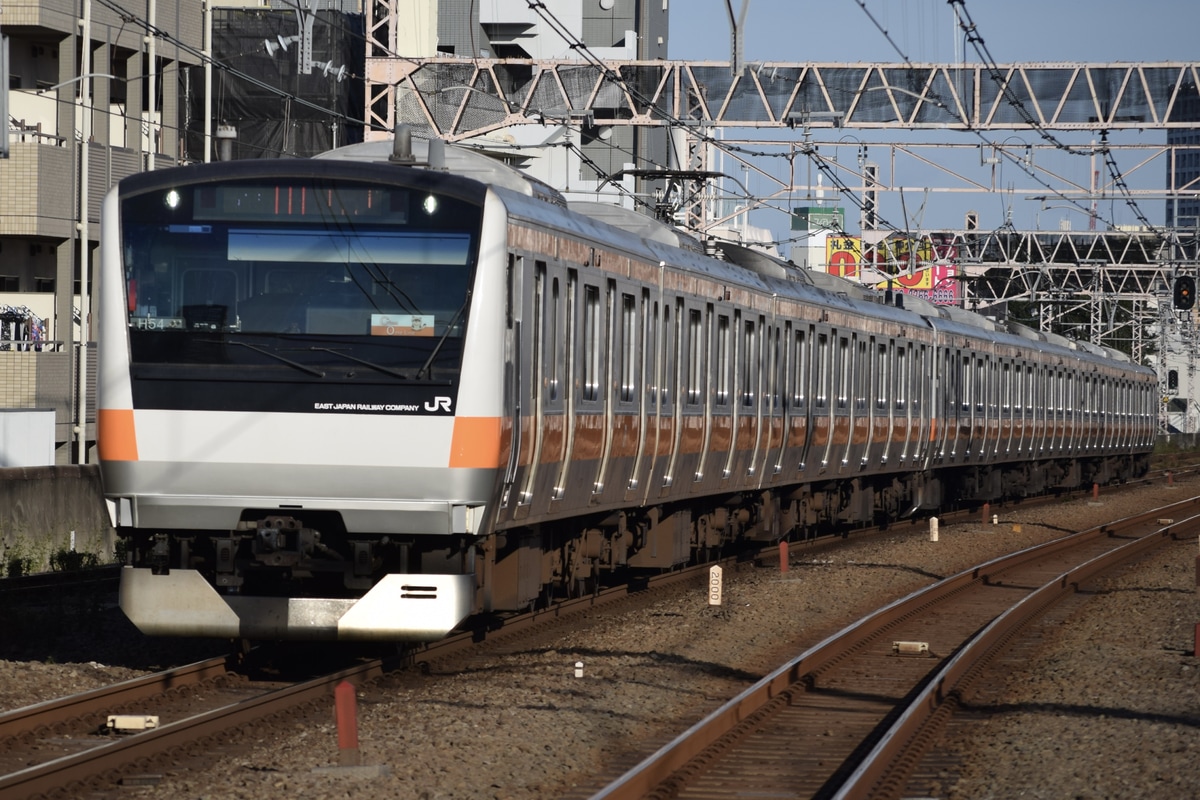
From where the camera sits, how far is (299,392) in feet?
33.5

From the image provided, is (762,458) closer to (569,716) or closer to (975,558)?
(975,558)

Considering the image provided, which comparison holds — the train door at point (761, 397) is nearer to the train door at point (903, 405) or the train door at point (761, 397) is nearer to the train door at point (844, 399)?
the train door at point (844, 399)

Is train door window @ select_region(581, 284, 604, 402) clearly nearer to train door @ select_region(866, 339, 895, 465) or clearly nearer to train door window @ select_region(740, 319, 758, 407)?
train door window @ select_region(740, 319, 758, 407)

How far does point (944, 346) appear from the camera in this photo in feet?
93.6

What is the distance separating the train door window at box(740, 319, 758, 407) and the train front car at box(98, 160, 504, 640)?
744 cm

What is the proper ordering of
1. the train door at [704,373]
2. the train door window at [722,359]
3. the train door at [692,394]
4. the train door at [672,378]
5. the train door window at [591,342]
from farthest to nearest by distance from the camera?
the train door window at [722,359] < the train door at [704,373] < the train door at [692,394] < the train door at [672,378] < the train door window at [591,342]

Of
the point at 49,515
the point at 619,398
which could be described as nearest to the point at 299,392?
the point at 619,398

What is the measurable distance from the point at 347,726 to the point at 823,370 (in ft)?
44.7

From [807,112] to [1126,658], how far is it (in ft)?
59.4

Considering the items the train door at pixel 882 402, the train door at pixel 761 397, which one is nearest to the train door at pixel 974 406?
the train door at pixel 882 402

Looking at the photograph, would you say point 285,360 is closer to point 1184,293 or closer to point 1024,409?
point 1024,409

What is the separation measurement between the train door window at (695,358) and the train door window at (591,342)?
2.65 metres

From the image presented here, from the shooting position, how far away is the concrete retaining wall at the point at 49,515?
18469 millimetres

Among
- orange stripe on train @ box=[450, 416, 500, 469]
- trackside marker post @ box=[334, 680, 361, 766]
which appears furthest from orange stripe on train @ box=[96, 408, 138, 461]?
trackside marker post @ box=[334, 680, 361, 766]
